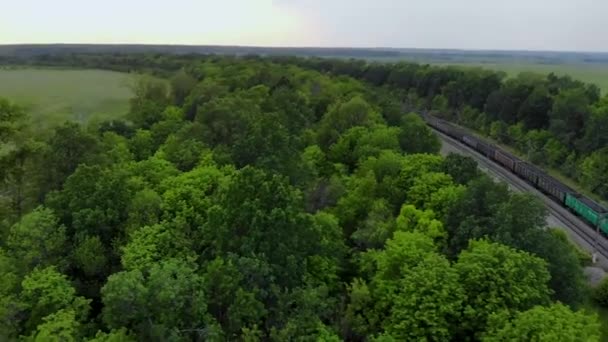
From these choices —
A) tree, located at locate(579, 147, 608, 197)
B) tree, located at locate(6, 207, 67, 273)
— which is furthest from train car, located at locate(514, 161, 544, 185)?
tree, located at locate(6, 207, 67, 273)

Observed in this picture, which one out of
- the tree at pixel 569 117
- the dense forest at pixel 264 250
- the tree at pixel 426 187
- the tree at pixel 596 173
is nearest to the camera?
the dense forest at pixel 264 250

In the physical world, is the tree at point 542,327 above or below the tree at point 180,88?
below

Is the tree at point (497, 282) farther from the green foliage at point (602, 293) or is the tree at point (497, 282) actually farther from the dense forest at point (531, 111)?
the dense forest at point (531, 111)

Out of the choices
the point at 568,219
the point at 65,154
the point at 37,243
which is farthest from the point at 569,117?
the point at 37,243

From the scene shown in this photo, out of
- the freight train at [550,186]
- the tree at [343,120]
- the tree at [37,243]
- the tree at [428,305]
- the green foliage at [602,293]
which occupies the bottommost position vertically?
the green foliage at [602,293]

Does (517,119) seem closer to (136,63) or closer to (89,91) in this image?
(89,91)

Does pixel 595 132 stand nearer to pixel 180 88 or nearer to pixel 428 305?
pixel 180 88

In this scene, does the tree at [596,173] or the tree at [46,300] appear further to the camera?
the tree at [596,173]

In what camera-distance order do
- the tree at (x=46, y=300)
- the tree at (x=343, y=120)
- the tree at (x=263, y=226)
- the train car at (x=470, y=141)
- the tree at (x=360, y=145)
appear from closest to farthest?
the tree at (x=46, y=300) < the tree at (x=263, y=226) < the tree at (x=360, y=145) < the tree at (x=343, y=120) < the train car at (x=470, y=141)

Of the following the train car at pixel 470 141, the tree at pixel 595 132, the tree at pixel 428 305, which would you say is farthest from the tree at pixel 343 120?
the tree at pixel 428 305
